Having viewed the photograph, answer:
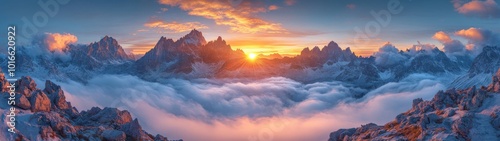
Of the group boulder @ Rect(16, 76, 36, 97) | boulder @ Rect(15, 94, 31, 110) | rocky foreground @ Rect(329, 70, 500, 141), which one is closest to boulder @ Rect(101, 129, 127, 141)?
boulder @ Rect(15, 94, 31, 110)

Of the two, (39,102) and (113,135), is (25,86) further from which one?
(113,135)

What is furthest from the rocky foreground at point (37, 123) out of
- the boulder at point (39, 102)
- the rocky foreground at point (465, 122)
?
the rocky foreground at point (465, 122)

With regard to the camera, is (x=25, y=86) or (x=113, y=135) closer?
(x=113, y=135)

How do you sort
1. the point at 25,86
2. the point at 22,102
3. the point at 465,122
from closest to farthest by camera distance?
the point at 465,122 → the point at 22,102 → the point at 25,86

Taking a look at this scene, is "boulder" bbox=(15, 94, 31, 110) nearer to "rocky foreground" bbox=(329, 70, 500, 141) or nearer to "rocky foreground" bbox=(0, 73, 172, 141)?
"rocky foreground" bbox=(0, 73, 172, 141)

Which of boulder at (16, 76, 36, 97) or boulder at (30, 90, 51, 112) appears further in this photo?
boulder at (16, 76, 36, 97)

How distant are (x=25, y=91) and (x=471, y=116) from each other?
221 m

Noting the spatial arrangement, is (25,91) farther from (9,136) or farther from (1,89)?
(9,136)

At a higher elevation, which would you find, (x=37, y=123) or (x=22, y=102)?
(x=22, y=102)

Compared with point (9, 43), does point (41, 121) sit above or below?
below

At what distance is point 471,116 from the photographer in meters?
171

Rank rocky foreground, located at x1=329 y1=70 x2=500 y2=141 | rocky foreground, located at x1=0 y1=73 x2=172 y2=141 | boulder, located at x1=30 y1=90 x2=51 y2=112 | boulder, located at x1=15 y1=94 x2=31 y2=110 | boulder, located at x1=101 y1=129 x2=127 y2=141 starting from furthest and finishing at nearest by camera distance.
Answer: boulder, located at x1=101 y1=129 x2=127 y2=141 → boulder, located at x1=30 y1=90 x2=51 y2=112 → boulder, located at x1=15 y1=94 x2=31 y2=110 → rocky foreground, located at x1=329 y1=70 x2=500 y2=141 → rocky foreground, located at x1=0 y1=73 x2=172 y2=141

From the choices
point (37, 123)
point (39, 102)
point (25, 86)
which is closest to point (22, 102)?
point (39, 102)

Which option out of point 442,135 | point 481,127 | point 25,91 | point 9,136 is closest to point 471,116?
point 481,127
